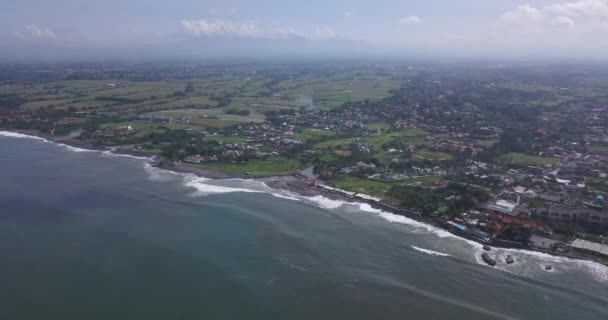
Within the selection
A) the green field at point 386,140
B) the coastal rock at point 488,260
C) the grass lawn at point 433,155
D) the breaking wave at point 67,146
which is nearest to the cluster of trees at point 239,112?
the green field at point 386,140

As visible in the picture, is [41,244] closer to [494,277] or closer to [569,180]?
[494,277]

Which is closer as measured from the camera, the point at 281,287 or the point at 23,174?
the point at 281,287

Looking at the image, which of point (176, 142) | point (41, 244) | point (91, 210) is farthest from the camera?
point (176, 142)

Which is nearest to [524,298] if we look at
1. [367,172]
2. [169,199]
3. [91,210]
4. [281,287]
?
[281,287]

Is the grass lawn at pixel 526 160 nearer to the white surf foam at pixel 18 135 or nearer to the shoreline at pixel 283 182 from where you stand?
the shoreline at pixel 283 182

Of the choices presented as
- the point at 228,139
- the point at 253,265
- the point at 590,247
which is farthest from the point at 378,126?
the point at 253,265
